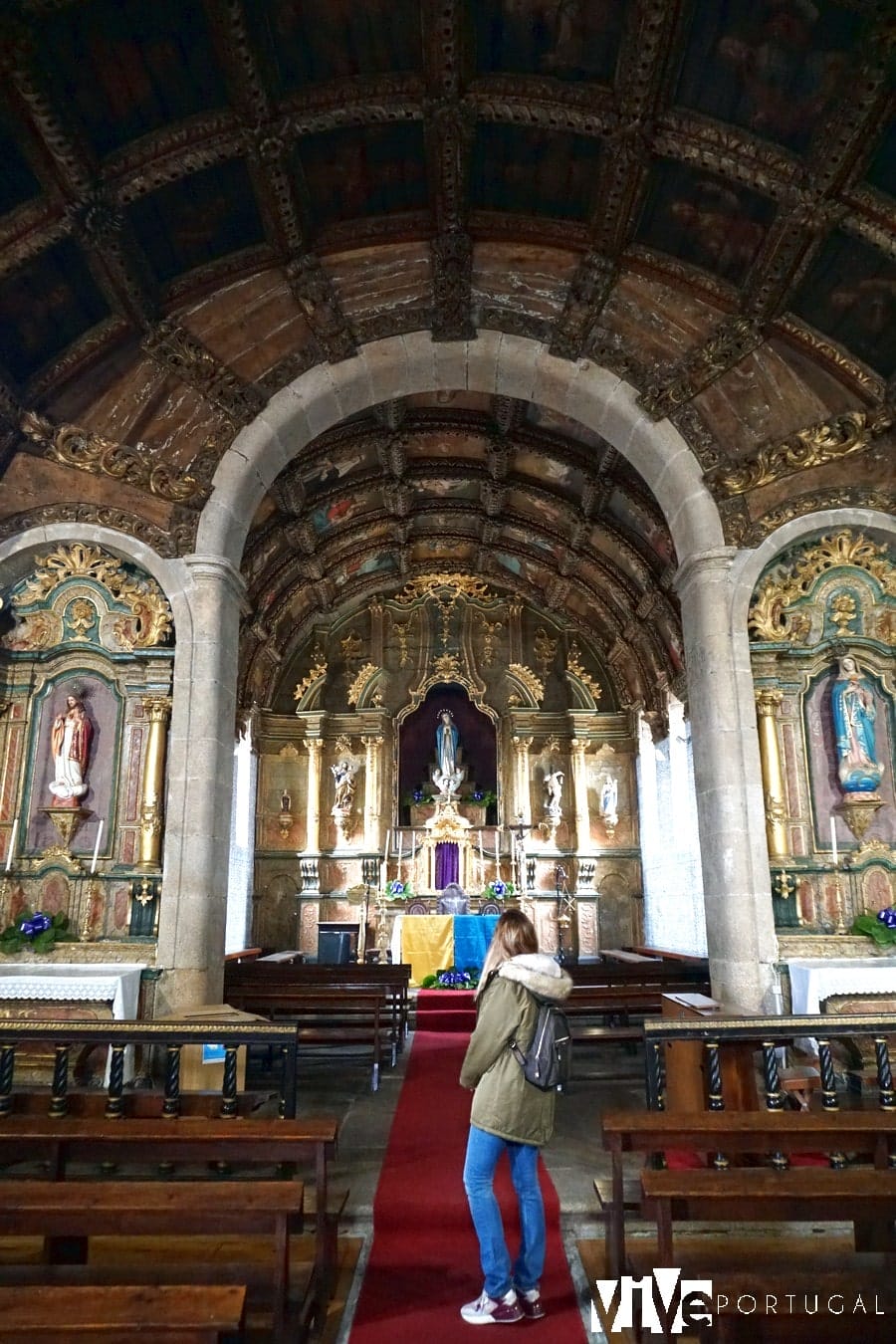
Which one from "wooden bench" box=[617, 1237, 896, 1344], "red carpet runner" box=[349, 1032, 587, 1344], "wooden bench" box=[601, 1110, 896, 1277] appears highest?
"wooden bench" box=[601, 1110, 896, 1277]

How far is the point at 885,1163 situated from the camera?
4141 millimetres

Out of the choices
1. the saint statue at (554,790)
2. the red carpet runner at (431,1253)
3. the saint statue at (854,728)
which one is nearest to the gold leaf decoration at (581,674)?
the saint statue at (554,790)

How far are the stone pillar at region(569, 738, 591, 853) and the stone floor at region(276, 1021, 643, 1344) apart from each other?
6916 mm

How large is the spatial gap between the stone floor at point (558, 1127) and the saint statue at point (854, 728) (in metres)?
3.46

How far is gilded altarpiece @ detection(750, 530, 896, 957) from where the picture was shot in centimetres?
830

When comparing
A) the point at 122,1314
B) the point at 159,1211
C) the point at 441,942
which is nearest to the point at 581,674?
the point at 441,942

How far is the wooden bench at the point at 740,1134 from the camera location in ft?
12.9

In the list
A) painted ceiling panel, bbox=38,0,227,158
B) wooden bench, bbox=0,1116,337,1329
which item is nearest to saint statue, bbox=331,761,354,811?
painted ceiling panel, bbox=38,0,227,158

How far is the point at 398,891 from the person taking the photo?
55.2ft

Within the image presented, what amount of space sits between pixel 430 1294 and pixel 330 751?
1443 centimetres

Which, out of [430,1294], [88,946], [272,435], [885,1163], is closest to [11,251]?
[272,435]

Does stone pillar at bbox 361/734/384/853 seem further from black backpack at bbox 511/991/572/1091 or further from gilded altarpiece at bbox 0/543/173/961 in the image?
black backpack at bbox 511/991/572/1091

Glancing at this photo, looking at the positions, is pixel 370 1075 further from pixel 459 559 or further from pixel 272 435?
pixel 459 559

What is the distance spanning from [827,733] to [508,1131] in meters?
6.14
